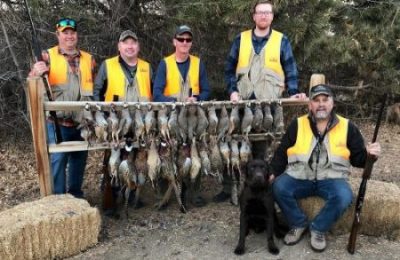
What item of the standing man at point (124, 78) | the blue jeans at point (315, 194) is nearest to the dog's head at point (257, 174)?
the blue jeans at point (315, 194)

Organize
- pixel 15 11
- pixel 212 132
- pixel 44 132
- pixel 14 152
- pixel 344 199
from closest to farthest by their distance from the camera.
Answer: pixel 344 199 → pixel 44 132 → pixel 212 132 → pixel 15 11 → pixel 14 152

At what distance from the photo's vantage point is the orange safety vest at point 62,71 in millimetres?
5875

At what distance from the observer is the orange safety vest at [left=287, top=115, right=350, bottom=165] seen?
5293 mm

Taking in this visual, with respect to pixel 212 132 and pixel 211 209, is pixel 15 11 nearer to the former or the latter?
pixel 212 132

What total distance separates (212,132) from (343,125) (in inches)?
63.6

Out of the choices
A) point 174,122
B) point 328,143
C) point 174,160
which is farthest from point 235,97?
point 328,143

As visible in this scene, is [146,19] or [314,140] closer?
[314,140]

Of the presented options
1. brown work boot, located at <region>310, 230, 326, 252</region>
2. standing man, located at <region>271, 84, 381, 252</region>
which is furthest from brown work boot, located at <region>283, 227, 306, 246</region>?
brown work boot, located at <region>310, 230, 326, 252</region>

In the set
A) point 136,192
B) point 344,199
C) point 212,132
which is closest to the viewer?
point 344,199

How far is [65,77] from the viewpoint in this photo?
593 centimetres

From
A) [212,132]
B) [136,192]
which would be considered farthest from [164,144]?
[136,192]

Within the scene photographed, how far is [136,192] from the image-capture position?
6539mm

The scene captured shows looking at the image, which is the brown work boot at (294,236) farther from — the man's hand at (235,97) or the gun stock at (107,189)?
the gun stock at (107,189)

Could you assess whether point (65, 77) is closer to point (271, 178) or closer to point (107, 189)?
Answer: point (107, 189)
